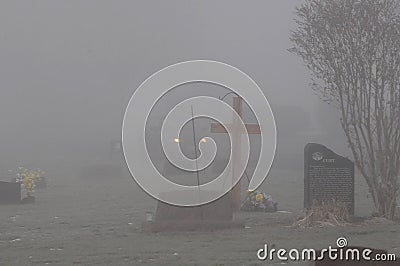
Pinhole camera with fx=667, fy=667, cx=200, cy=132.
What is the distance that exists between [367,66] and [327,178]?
241 cm

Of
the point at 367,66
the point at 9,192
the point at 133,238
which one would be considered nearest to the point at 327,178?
the point at 367,66

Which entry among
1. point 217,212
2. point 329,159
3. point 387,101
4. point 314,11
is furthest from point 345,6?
point 217,212

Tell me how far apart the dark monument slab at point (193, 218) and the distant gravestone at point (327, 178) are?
68.6 inches

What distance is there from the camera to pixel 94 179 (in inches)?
1214

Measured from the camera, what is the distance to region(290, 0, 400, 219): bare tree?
13234 millimetres

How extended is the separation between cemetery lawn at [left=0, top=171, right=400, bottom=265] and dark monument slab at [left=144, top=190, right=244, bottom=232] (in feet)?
0.86

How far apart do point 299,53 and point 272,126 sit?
3.97 meters

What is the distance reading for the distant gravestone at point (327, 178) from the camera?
13.1 metres
